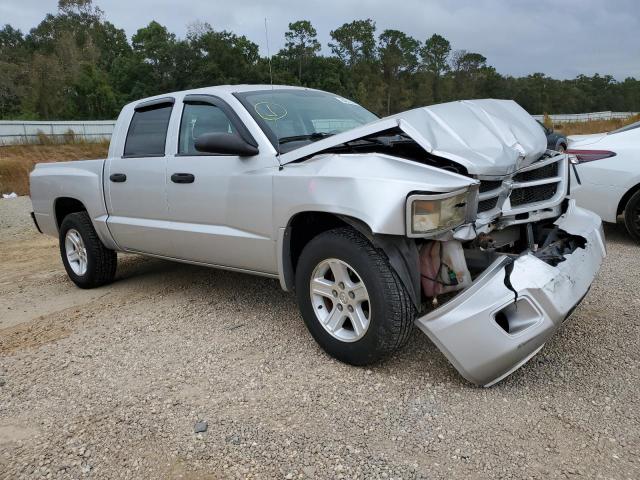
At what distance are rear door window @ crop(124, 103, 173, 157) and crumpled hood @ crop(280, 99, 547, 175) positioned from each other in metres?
1.61

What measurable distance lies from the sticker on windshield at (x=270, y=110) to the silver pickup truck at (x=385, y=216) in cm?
2

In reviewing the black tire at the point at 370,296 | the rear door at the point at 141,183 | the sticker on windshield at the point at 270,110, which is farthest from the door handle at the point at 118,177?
the black tire at the point at 370,296

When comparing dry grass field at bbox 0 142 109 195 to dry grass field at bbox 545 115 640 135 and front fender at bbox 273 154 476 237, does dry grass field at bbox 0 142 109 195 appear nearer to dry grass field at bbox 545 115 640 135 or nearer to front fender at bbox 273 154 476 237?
front fender at bbox 273 154 476 237

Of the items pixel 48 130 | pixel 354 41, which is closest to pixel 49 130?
pixel 48 130

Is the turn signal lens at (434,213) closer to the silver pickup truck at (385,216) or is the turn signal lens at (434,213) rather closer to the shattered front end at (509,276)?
the silver pickup truck at (385,216)

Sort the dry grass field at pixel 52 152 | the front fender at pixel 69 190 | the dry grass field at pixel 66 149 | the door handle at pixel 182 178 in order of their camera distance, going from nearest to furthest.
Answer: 1. the door handle at pixel 182 178
2. the front fender at pixel 69 190
3. the dry grass field at pixel 66 149
4. the dry grass field at pixel 52 152

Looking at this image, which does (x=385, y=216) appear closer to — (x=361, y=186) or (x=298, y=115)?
(x=361, y=186)

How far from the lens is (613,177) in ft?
18.8

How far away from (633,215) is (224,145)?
175 inches

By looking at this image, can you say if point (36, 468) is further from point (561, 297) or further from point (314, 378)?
point (561, 297)

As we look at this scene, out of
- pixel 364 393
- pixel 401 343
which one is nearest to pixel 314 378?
pixel 364 393

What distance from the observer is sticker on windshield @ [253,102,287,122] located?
397 centimetres

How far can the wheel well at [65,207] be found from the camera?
568 cm

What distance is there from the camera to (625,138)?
233 inches
